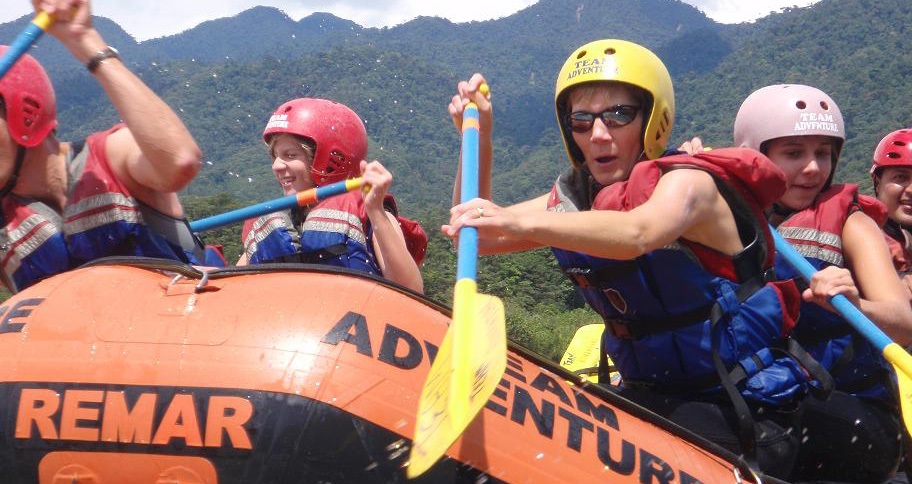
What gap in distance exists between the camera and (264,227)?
4719mm

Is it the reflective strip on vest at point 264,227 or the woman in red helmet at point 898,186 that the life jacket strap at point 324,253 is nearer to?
the reflective strip on vest at point 264,227

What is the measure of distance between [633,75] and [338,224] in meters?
1.69

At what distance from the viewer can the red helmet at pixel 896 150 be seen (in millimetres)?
5344

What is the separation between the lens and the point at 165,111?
9.53 feet

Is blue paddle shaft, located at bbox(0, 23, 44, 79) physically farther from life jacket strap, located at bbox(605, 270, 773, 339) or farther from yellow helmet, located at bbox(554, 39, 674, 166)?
life jacket strap, located at bbox(605, 270, 773, 339)

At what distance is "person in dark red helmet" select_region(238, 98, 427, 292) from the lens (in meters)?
4.44

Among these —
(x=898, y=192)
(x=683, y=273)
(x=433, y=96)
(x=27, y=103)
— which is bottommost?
(x=683, y=273)

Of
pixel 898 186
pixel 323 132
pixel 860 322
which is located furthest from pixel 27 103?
pixel 898 186

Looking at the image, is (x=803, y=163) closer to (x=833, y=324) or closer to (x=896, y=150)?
(x=833, y=324)

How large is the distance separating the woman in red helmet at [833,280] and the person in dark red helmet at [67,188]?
2447 millimetres

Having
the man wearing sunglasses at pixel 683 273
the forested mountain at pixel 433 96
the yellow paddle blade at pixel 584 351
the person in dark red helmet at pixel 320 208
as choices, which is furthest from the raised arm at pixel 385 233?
the forested mountain at pixel 433 96

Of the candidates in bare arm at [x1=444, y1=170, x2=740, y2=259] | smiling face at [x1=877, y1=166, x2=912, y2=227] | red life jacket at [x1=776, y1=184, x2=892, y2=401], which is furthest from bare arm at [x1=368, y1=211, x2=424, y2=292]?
smiling face at [x1=877, y1=166, x2=912, y2=227]

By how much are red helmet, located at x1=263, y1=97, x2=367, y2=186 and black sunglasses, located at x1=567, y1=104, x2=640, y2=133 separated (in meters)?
1.59

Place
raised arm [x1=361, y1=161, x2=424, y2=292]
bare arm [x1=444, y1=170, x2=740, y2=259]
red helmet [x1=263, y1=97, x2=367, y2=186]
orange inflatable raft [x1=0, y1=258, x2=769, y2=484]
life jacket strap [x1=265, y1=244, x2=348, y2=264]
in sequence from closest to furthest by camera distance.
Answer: orange inflatable raft [x1=0, y1=258, x2=769, y2=484], bare arm [x1=444, y1=170, x2=740, y2=259], raised arm [x1=361, y1=161, x2=424, y2=292], life jacket strap [x1=265, y1=244, x2=348, y2=264], red helmet [x1=263, y1=97, x2=367, y2=186]
